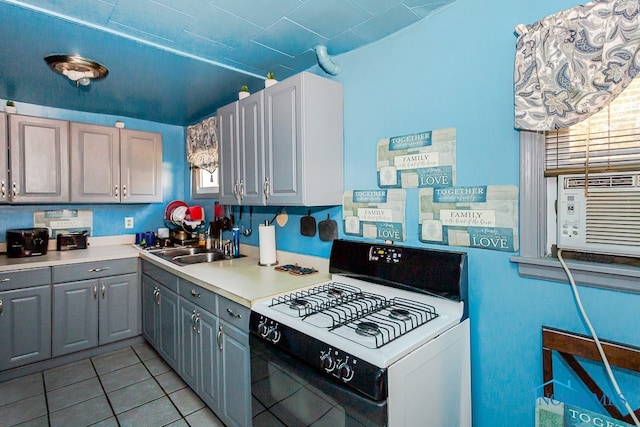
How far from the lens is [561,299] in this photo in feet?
4.09

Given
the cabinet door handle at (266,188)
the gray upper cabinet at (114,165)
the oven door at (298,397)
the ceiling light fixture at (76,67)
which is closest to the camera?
the oven door at (298,397)

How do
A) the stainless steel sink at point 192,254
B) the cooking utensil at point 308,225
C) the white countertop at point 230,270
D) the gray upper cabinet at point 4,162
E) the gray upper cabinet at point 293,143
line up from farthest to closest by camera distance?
the stainless steel sink at point 192,254 → the gray upper cabinet at point 4,162 → the cooking utensil at point 308,225 → the gray upper cabinet at point 293,143 → the white countertop at point 230,270

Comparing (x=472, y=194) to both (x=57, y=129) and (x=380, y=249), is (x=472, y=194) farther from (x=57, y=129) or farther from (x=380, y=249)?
(x=57, y=129)

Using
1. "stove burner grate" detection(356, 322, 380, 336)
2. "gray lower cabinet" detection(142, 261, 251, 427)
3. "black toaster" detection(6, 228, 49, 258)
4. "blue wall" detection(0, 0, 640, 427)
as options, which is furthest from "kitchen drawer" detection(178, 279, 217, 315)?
"black toaster" detection(6, 228, 49, 258)

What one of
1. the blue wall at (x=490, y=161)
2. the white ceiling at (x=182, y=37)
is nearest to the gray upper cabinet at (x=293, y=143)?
the white ceiling at (x=182, y=37)

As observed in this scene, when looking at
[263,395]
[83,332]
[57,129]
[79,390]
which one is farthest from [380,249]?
[57,129]

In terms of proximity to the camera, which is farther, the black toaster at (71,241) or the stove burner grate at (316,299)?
the black toaster at (71,241)

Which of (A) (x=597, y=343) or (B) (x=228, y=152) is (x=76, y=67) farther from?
(A) (x=597, y=343)

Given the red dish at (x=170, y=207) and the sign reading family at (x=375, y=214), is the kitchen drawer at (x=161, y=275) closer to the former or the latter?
the red dish at (x=170, y=207)

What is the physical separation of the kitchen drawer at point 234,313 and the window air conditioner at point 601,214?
4.72ft

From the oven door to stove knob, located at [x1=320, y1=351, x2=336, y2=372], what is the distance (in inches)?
1.8

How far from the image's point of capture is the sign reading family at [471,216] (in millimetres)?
1377

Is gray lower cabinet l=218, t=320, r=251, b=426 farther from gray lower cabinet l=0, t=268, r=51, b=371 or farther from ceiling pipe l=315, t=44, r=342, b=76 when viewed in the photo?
gray lower cabinet l=0, t=268, r=51, b=371

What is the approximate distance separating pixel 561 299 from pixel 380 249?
2.58 ft
